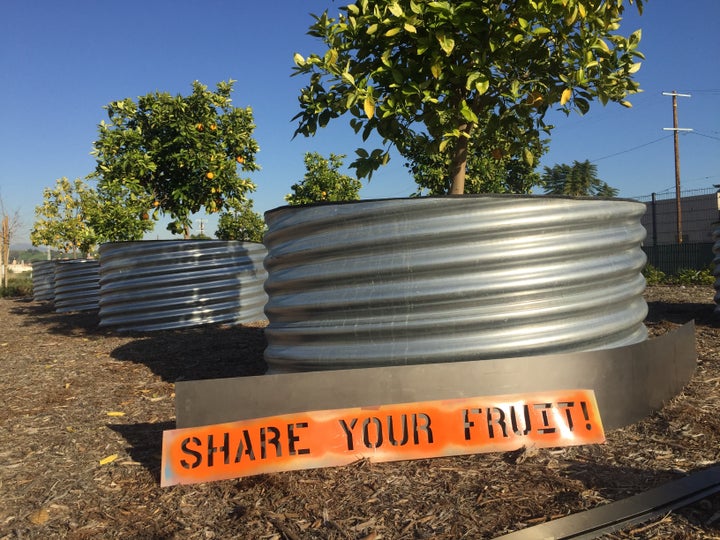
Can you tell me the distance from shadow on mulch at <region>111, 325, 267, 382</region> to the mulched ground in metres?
1.18

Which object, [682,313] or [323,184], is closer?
[682,313]

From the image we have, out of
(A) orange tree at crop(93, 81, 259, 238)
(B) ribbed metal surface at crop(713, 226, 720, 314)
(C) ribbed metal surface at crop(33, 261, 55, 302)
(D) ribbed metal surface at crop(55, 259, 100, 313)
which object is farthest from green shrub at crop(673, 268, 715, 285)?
(C) ribbed metal surface at crop(33, 261, 55, 302)

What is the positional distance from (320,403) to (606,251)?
1901mm

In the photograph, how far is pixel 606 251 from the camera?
352cm

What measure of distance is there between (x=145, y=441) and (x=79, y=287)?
40.1ft

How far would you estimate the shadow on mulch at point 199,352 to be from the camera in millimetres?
5426

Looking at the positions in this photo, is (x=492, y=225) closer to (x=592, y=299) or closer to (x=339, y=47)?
(x=592, y=299)

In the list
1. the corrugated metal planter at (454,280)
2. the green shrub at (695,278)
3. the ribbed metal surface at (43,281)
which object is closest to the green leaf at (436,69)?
the corrugated metal planter at (454,280)

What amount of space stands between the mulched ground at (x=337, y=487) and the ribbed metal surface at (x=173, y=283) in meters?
4.23

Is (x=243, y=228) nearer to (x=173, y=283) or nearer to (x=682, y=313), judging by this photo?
(x=173, y=283)

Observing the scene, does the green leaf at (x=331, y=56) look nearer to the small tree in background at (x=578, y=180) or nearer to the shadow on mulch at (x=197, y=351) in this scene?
the shadow on mulch at (x=197, y=351)

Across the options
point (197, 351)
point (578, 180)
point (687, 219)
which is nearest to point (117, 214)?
point (197, 351)

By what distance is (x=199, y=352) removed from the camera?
21.1ft

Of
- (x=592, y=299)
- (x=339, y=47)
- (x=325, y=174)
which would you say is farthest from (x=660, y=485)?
(x=325, y=174)
